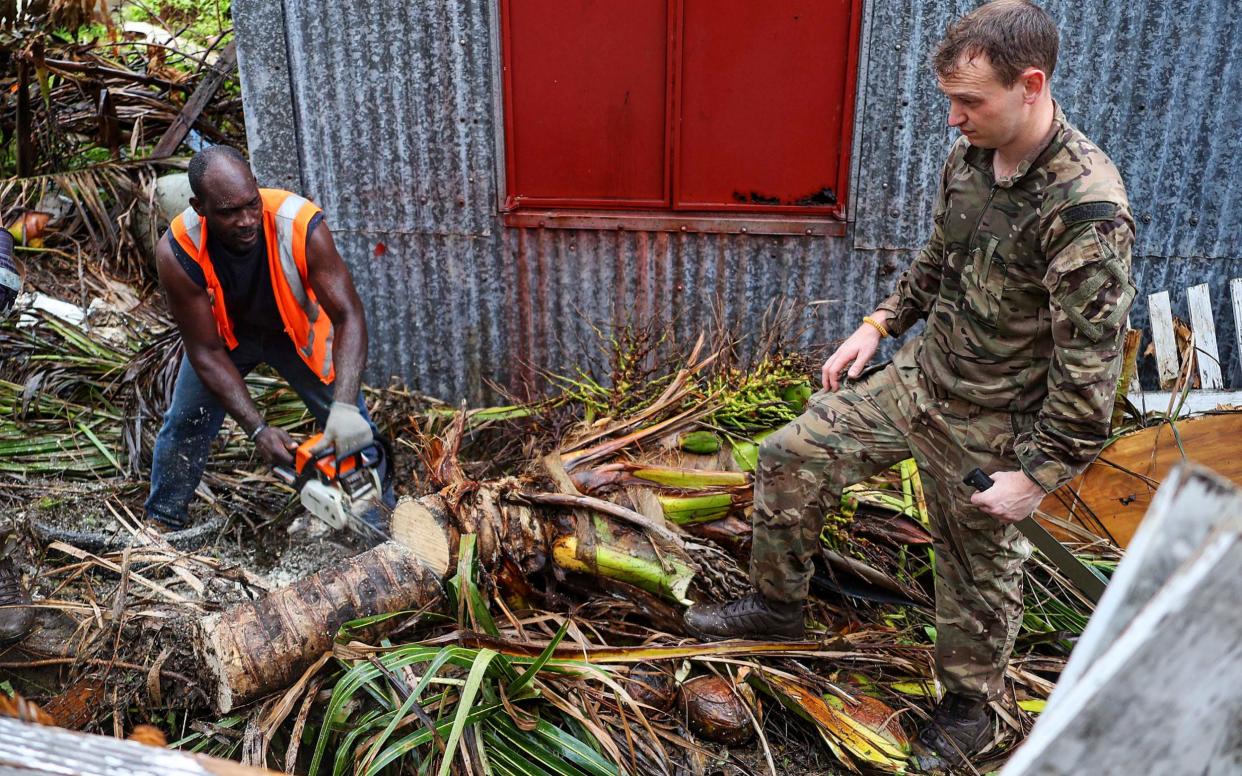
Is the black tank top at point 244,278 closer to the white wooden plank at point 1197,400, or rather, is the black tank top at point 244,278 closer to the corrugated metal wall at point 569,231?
the corrugated metal wall at point 569,231

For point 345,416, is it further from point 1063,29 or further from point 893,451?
point 1063,29

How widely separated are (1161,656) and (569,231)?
404 cm

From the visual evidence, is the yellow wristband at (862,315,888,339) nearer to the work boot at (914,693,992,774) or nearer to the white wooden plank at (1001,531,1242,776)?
the work boot at (914,693,992,774)

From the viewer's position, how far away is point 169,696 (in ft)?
9.46

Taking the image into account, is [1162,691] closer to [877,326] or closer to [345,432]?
[877,326]

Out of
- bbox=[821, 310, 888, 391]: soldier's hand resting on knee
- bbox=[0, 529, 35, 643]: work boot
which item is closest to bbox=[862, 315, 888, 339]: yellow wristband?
bbox=[821, 310, 888, 391]: soldier's hand resting on knee

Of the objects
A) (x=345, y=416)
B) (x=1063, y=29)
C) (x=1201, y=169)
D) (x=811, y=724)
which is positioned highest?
(x=1063, y=29)

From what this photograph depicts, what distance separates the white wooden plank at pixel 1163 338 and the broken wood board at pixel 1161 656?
3900mm

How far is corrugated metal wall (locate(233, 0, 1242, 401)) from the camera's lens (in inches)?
164

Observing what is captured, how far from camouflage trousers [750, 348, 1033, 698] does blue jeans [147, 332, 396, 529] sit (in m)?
1.98

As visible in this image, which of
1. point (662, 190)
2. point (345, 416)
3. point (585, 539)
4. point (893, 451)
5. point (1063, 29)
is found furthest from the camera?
point (662, 190)

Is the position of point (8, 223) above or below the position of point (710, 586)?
above

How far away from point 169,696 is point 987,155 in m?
3.05

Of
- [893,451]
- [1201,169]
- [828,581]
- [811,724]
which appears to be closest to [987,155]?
[893,451]
